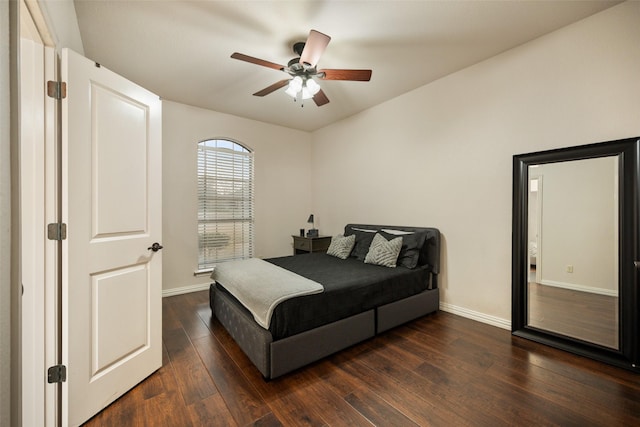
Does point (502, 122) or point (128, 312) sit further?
point (502, 122)

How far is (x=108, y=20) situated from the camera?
7.56 feet

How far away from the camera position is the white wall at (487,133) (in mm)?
2256

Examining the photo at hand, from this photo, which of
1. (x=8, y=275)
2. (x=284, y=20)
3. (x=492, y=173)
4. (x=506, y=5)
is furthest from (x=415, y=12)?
(x=8, y=275)

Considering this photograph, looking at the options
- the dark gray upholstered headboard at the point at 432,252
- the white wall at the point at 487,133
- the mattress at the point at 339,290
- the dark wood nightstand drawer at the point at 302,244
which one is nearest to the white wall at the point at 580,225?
the white wall at the point at 487,133

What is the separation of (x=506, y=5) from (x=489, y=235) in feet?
6.97

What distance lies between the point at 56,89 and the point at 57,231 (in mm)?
810

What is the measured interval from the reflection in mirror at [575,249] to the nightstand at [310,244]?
2967 millimetres

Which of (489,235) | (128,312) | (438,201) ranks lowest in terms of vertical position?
(128,312)

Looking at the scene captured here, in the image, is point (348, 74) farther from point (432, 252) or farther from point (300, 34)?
point (432, 252)

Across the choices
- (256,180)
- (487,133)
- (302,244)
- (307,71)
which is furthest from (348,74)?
(302,244)

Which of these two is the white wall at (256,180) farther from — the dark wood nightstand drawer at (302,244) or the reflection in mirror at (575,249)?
the reflection in mirror at (575,249)

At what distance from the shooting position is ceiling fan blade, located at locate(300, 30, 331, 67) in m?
1.98

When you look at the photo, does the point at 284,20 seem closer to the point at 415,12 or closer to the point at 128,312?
the point at 415,12

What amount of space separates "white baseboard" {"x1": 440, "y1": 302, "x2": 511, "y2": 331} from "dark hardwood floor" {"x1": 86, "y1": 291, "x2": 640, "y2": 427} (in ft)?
0.82
